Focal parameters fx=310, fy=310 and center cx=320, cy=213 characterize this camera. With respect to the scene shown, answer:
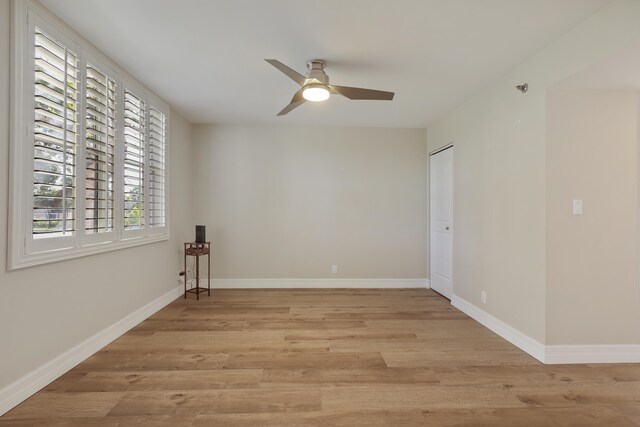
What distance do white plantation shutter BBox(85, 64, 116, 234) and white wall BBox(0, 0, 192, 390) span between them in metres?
0.34

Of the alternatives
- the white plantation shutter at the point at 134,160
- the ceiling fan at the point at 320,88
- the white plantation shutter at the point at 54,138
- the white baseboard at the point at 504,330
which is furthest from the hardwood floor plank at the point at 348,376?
the ceiling fan at the point at 320,88

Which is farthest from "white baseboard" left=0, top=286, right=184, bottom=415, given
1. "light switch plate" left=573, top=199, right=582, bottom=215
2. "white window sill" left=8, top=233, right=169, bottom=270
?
"light switch plate" left=573, top=199, right=582, bottom=215

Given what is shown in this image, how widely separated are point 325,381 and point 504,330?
1852mm

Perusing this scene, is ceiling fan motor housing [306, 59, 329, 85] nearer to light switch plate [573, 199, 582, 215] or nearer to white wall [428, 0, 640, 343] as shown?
white wall [428, 0, 640, 343]

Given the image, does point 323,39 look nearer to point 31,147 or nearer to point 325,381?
point 31,147

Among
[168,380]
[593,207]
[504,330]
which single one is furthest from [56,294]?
[593,207]

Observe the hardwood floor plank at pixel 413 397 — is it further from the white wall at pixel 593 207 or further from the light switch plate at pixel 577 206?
the light switch plate at pixel 577 206

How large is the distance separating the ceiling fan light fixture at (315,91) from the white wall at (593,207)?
1787 millimetres

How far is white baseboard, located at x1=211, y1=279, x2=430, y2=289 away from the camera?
4719 mm

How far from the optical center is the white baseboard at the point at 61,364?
185cm

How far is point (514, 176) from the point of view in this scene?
9.22 ft

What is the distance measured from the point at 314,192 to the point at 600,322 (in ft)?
11.5

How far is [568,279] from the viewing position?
2428 millimetres

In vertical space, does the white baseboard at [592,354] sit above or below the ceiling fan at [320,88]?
below
